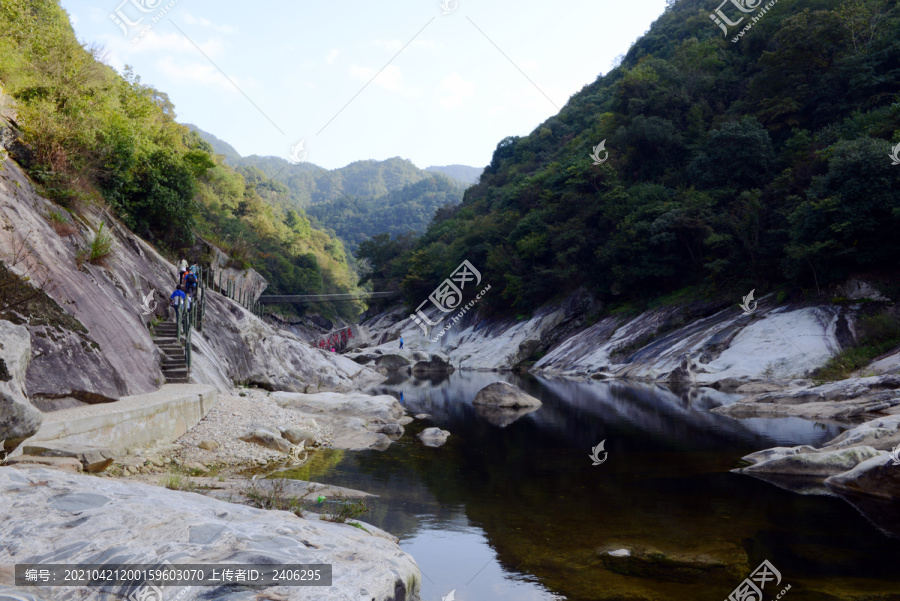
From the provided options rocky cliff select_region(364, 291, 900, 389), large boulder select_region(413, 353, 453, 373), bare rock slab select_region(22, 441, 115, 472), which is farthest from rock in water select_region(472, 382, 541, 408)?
large boulder select_region(413, 353, 453, 373)

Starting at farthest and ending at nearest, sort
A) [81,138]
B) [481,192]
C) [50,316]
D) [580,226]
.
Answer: [481,192], [580,226], [81,138], [50,316]

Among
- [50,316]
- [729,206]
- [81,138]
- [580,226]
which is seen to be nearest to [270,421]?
[50,316]

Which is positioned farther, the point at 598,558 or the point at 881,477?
the point at 881,477

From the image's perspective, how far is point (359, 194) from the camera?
146875 millimetres

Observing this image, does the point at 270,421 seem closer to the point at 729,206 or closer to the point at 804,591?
the point at 804,591

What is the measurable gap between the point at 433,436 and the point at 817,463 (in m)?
8.59

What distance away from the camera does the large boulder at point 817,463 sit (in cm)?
967

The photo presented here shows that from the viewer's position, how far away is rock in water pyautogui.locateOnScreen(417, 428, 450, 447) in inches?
560

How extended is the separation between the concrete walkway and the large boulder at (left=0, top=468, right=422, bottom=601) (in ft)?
8.44

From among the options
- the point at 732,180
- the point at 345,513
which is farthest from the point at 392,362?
the point at 345,513

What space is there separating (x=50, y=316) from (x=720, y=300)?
101 feet

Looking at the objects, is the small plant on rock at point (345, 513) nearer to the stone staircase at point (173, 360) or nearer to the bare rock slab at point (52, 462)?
the bare rock slab at point (52, 462)

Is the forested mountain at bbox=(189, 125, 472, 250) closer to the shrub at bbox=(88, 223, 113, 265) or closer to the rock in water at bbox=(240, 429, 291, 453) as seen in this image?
the shrub at bbox=(88, 223, 113, 265)

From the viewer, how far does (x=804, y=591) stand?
19.0 ft
